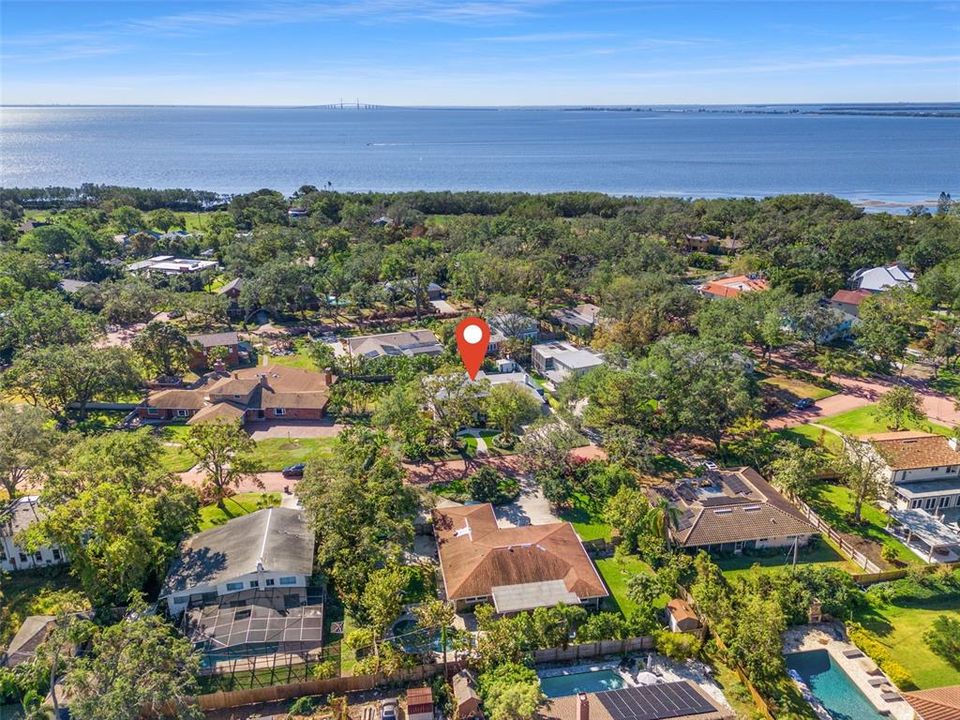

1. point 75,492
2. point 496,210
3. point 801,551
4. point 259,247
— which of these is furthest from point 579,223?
point 75,492

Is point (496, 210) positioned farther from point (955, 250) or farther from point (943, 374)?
point (943, 374)

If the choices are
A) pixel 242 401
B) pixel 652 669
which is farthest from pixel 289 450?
pixel 652 669

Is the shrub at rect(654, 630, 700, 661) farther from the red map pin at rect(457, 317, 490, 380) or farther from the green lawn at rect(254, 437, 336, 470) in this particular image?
the red map pin at rect(457, 317, 490, 380)

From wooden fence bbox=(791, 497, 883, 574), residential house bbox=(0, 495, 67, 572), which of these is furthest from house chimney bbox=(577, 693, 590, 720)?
residential house bbox=(0, 495, 67, 572)

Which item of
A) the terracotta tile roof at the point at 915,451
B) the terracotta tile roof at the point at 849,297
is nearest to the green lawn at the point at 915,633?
the terracotta tile roof at the point at 915,451

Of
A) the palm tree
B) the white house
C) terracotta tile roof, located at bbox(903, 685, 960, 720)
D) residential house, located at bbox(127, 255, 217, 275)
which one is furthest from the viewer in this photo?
residential house, located at bbox(127, 255, 217, 275)

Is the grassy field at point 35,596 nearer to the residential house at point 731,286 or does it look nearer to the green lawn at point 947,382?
the green lawn at point 947,382
